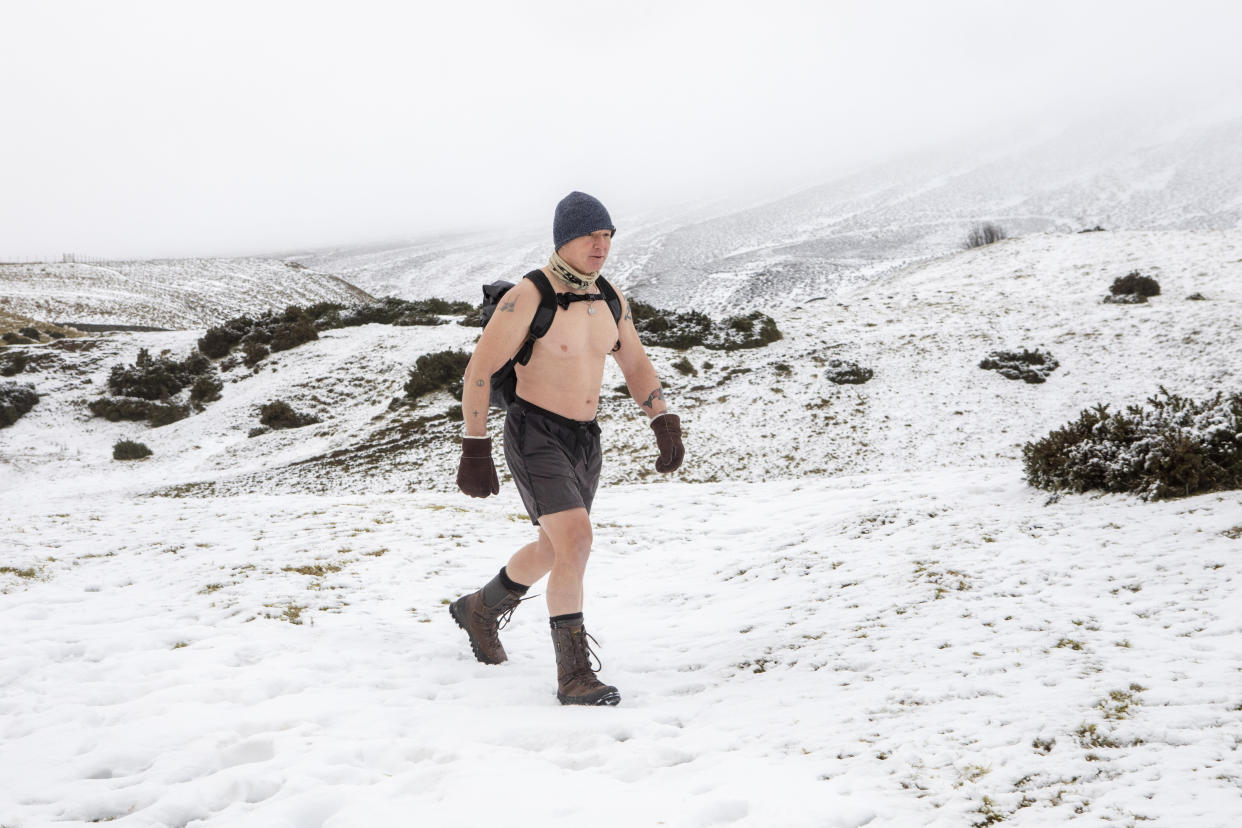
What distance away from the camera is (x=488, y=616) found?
4.00 meters

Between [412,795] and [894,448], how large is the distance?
12.1 meters

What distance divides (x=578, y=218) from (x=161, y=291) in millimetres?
40986

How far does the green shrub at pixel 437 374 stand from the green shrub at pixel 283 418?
2.53 m

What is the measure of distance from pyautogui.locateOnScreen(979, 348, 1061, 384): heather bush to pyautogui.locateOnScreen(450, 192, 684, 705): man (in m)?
14.3

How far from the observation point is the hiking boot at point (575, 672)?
11.0ft

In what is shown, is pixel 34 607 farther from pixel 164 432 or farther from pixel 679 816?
pixel 164 432

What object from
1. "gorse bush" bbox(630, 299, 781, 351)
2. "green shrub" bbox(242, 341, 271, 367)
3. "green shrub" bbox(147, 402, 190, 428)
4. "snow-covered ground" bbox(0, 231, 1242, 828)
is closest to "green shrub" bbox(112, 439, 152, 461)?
"green shrub" bbox(147, 402, 190, 428)

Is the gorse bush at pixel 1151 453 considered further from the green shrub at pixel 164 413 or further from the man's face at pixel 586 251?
the green shrub at pixel 164 413

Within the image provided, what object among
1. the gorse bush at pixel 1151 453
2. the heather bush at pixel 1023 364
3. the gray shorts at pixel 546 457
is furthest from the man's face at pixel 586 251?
the heather bush at pixel 1023 364

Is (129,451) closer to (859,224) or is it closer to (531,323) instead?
(531,323)

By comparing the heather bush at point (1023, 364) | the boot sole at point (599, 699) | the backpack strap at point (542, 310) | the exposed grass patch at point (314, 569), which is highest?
the backpack strap at point (542, 310)

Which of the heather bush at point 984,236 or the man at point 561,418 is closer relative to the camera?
the man at point 561,418

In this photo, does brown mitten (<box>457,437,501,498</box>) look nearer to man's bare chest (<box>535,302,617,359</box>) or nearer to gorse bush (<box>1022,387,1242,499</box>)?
man's bare chest (<box>535,302,617,359</box>)

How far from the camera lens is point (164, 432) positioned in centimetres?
1670
